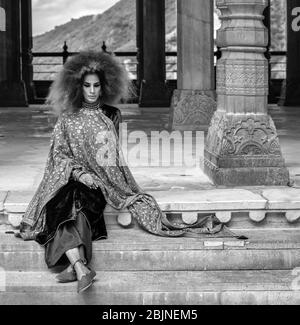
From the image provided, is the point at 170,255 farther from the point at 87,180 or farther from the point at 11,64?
the point at 11,64

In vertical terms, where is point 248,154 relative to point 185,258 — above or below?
above

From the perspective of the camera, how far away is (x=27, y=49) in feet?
67.3

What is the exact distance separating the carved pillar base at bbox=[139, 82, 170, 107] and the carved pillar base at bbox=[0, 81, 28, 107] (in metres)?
2.55

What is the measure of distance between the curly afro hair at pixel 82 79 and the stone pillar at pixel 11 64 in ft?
42.2

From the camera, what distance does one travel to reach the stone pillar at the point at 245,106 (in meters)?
7.34

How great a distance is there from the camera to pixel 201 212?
6414 millimetres

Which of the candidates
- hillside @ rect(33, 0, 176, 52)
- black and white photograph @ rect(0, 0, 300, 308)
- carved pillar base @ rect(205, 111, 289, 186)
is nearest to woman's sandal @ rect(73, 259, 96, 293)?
black and white photograph @ rect(0, 0, 300, 308)

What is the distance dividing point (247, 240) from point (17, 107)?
1335 centimetres

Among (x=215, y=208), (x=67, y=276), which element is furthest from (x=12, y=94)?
(x=67, y=276)

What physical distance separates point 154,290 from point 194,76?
7012 millimetres

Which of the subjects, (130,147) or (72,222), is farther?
(130,147)

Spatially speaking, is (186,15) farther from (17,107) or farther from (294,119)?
(17,107)

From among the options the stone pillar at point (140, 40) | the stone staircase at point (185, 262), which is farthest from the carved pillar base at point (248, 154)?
the stone pillar at point (140, 40)
